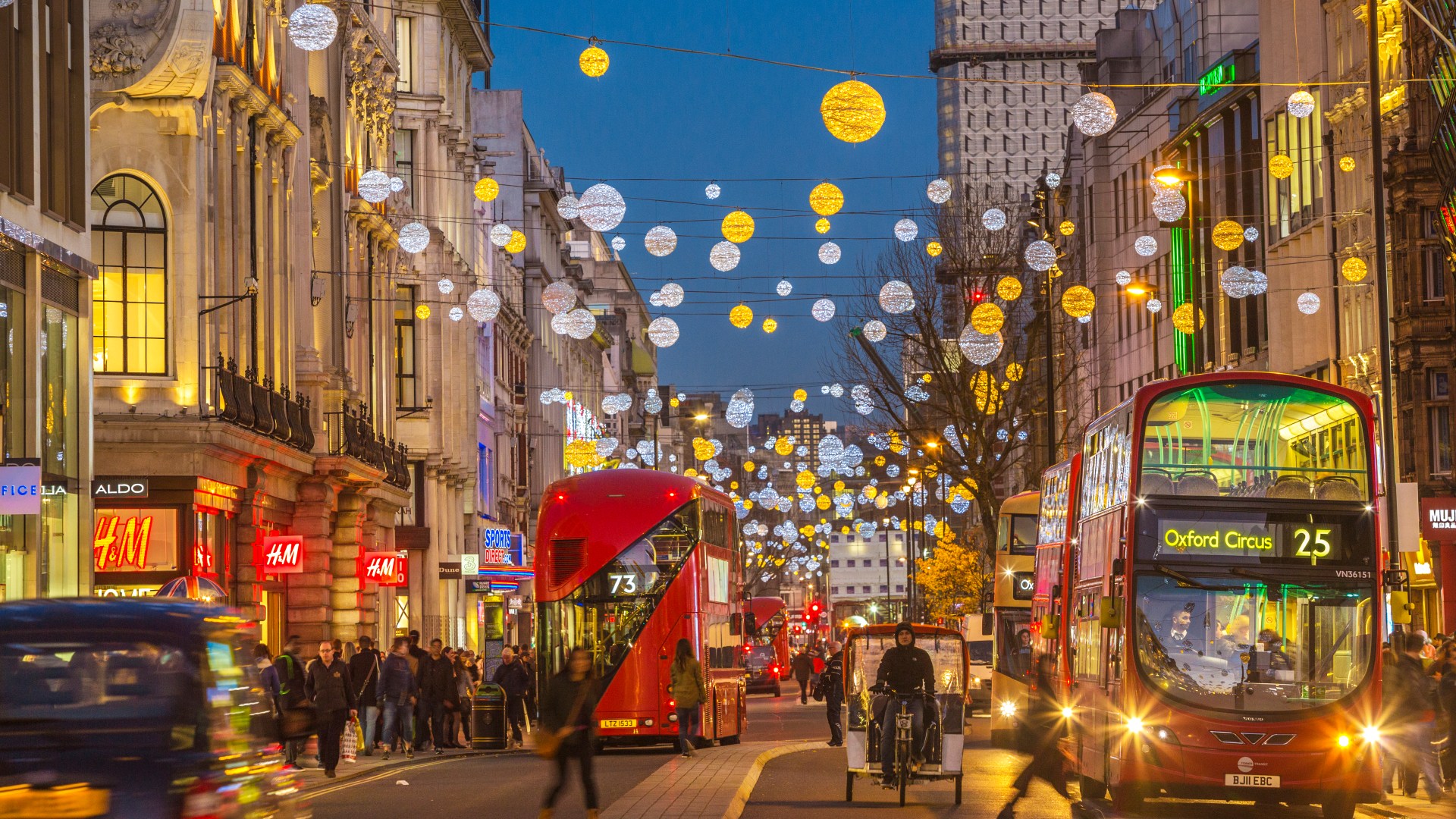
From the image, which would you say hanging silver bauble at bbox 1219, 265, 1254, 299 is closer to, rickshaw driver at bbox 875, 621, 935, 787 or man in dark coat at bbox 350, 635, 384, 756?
man in dark coat at bbox 350, 635, 384, 756

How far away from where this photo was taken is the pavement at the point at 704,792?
1953 centimetres

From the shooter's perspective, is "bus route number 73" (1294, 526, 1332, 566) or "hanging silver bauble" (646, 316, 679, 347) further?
"hanging silver bauble" (646, 316, 679, 347)

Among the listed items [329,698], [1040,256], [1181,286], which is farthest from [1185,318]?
[329,698]

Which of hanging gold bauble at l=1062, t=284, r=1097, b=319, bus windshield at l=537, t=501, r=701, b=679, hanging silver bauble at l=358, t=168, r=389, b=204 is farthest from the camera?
hanging gold bauble at l=1062, t=284, r=1097, b=319

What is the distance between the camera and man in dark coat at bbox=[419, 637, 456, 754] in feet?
107

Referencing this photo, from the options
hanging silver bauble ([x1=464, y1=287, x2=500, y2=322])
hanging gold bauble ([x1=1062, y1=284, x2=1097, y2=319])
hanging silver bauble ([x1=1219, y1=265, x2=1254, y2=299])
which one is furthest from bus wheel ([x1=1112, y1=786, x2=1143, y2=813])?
hanging silver bauble ([x1=464, y1=287, x2=500, y2=322])

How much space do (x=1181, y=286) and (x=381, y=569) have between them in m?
31.8

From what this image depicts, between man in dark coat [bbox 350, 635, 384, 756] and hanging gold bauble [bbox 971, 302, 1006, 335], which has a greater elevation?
hanging gold bauble [bbox 971, 302, 1006, 335]

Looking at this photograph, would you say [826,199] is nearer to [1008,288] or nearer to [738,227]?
[738,227]

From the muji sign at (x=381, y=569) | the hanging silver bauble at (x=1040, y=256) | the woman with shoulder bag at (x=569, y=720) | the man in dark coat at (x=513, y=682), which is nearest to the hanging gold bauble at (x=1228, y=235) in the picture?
the hanging silver bauble at (x=1040, y=256)

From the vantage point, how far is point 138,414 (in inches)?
1185

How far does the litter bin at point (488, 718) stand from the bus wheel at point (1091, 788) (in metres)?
13.7

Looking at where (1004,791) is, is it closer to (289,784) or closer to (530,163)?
(289,784)

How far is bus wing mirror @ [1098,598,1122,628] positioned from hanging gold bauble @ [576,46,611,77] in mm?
8289
